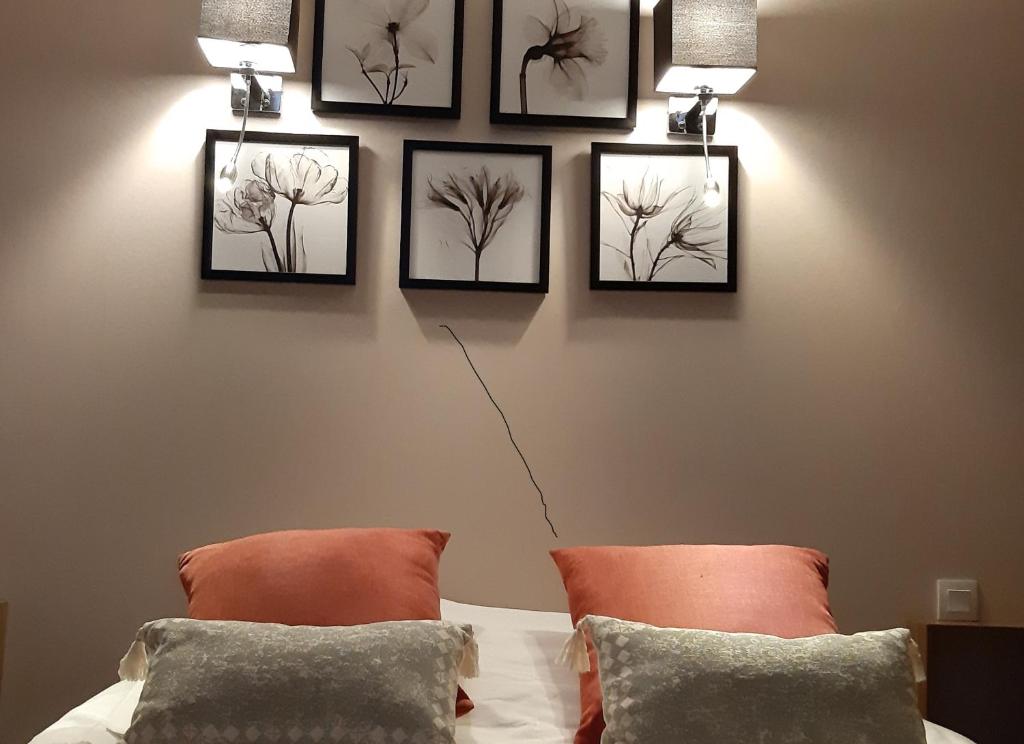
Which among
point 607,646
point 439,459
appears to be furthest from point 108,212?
point 607,646

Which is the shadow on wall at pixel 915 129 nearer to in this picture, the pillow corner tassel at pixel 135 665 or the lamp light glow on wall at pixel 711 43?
the lamp light glow on wall at pixel 711 43

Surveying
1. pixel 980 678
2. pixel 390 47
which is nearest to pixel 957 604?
pixel 980 678

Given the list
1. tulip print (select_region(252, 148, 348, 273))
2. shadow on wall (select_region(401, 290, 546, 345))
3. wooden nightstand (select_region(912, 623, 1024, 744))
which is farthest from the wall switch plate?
tulip print (select_region(252, 148, 348, 273))

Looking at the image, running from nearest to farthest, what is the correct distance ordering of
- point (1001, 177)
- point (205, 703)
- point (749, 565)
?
point (205, 703)
point (749, 565)
point (1001, 177)

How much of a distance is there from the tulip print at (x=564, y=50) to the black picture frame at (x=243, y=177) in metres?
0.47

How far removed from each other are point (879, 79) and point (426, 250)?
1197 mm

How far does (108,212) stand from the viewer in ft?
6.88

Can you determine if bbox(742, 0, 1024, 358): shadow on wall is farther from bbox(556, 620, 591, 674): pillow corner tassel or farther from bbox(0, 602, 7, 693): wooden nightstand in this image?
bbox(0, 602, 7, 693): wooden nightstand

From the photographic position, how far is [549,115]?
214cm

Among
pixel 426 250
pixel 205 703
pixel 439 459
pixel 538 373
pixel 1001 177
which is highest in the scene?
pixel 1001 177

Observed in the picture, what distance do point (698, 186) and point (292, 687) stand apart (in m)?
1.46

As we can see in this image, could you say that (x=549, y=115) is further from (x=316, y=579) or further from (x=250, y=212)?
(x=316, y=579)

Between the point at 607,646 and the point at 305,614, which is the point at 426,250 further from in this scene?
the point at 607,646

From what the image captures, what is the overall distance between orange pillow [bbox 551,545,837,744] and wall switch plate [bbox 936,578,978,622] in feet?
1.65
